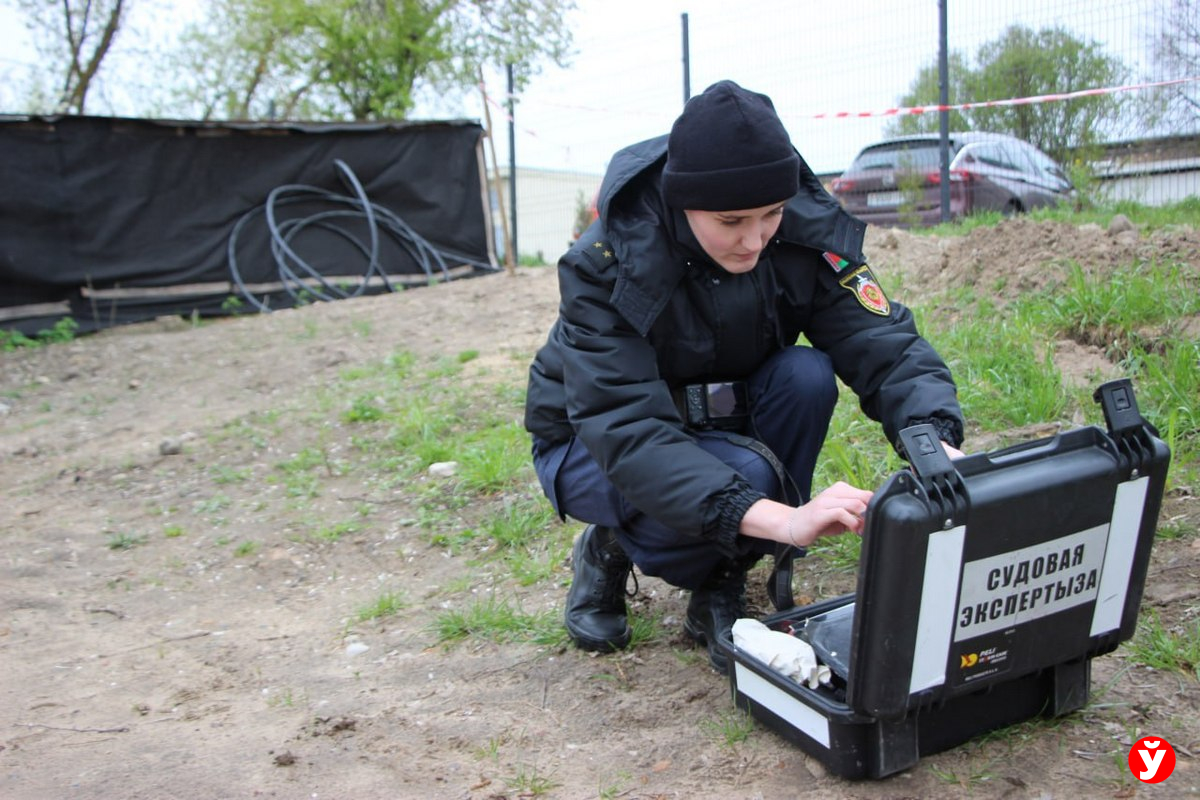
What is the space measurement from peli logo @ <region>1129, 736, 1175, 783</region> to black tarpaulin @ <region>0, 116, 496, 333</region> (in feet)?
26.3

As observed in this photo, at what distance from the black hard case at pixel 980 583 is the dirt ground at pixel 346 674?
12cm

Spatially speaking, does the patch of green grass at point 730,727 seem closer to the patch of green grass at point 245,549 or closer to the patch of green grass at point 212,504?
the patch of green grass at point 245,549

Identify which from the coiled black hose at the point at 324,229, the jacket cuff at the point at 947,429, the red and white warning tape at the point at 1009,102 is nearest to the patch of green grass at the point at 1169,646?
the jacket cuff at the point at 947,429

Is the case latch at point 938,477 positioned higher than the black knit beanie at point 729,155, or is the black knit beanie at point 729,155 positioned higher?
the black knit beanie at point 729,155

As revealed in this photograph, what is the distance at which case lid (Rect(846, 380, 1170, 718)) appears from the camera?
148 centimetres

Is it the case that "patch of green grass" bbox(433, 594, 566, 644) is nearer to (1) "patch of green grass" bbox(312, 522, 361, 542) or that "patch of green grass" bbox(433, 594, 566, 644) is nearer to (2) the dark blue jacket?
(2) the dark blue jacket

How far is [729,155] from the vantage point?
180 centimetres

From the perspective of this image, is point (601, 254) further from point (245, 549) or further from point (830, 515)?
point (245, 549)

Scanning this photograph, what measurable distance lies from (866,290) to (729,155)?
1.64 ft

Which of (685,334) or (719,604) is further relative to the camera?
(719,604)

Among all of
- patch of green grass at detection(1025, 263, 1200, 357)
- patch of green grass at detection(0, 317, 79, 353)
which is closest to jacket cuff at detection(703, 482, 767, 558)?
patch of green grass at detection(1025, 263, 1200, 357)

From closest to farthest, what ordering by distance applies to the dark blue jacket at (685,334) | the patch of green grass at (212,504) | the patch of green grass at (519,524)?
the dark blue jacket at (685,334) < the patch of green grass at (519,524) < the patch of green grass at (212,504)

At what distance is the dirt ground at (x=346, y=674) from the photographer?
1869mm

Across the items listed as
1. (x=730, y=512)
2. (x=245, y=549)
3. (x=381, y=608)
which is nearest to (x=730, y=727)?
(x=730, y=512)
